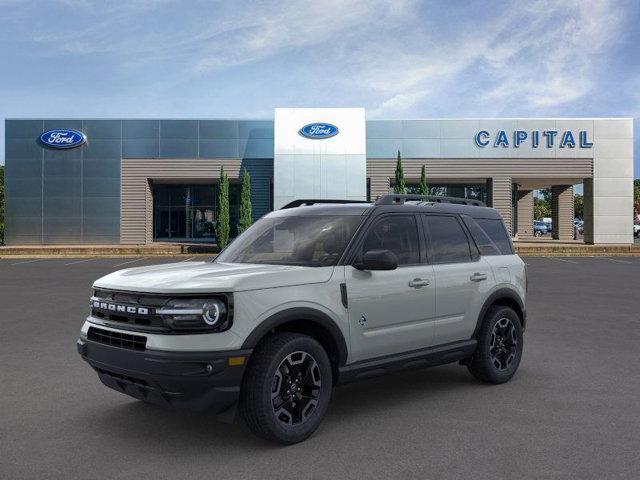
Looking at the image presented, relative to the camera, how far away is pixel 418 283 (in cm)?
527

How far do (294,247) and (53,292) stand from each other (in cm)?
1138

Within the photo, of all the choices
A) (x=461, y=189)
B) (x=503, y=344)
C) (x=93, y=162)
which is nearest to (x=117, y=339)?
(x=503, y=344)

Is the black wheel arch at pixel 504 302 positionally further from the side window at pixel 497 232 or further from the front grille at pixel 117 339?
the front grille at pixel 117 339

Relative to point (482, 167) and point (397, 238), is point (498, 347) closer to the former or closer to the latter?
Result: point (397, 238)

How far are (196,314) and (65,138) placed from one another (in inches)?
1421

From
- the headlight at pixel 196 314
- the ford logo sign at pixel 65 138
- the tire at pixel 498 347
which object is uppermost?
the ford logo sign at pixel 65 138

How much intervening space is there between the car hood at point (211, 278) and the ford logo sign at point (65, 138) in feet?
114

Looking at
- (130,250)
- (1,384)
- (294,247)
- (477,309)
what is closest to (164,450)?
(294,247)

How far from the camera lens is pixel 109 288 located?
4496mm

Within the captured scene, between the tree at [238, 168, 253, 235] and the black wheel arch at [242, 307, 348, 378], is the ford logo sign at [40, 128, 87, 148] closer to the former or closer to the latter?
the tree at [238, 168, 253, 235]

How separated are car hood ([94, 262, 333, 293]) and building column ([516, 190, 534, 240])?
46046mm

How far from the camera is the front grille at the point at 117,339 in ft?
13.6

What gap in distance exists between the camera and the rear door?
552 cm

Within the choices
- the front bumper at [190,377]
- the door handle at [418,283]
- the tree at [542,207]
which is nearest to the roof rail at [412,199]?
the door handle at [418,283]
